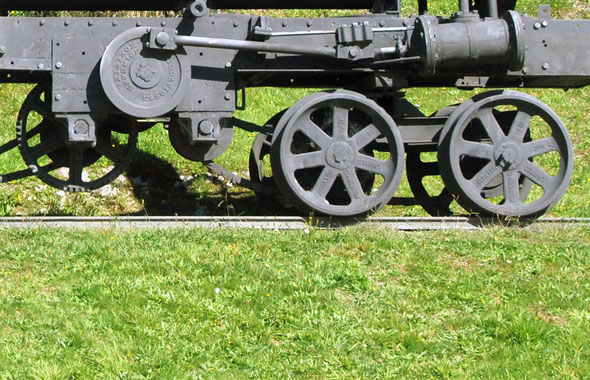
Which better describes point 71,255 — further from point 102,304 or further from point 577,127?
point 577,127

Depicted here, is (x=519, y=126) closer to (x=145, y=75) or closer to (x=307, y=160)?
(x=307, y=160)

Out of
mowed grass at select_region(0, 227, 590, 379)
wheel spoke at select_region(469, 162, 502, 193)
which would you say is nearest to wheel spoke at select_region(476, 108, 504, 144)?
wheel spoke at select_region(469, 162, 502, 193)

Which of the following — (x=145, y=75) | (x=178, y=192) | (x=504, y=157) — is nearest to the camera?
(x=145, y=75)

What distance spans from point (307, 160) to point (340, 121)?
47cm

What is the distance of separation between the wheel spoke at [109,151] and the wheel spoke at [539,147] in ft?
12.6

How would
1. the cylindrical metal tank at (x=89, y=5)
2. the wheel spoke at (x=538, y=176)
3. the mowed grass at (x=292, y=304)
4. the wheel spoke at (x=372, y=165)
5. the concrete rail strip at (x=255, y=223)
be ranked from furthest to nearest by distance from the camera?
1. the cylindrical metal tank at (x=89, y=5)
2. the wheel spoke at (x=538, y=176)
3. the wheel spoke at (x=372, y=165)
4. the concrete rail strip at (x=255, y=223)
5. the mowed grass at (x=292, y=304)

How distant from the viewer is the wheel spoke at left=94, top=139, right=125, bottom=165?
10242mm

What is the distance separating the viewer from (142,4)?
34.6 feet

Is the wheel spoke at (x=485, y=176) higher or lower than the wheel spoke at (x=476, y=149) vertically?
lower

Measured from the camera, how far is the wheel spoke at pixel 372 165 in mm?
9547

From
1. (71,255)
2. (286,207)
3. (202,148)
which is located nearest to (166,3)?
(202,148)

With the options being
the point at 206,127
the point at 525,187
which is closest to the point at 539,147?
the point at 525,187

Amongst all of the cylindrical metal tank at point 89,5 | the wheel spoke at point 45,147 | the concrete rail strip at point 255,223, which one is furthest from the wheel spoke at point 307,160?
the wheel spoke at point 45,147

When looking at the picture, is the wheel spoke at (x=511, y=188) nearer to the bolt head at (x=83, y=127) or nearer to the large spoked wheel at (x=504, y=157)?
the large spoked wheel at (x=504, y=157)
